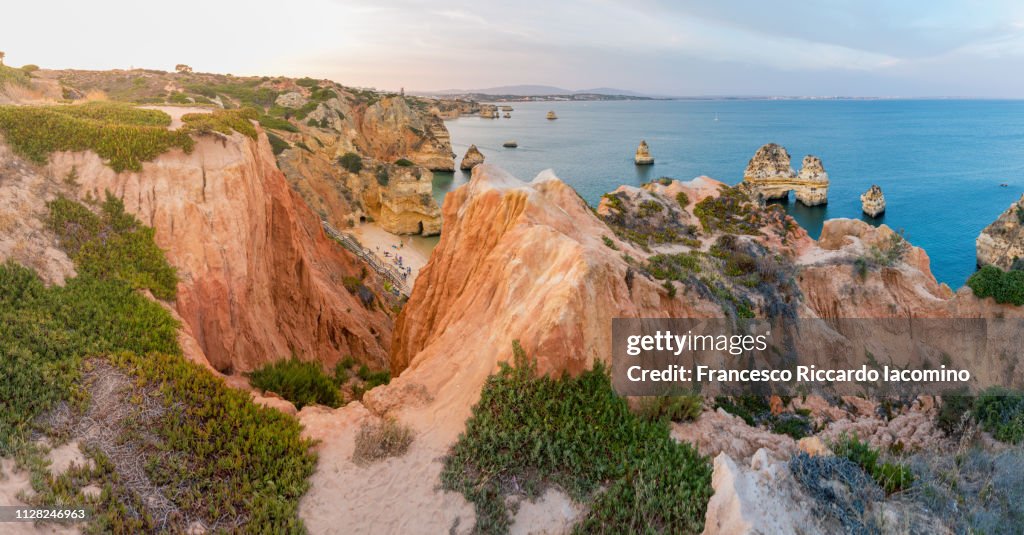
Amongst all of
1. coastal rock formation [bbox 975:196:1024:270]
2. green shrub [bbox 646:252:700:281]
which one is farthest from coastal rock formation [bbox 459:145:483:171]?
green shrub [bbox 646:252:700:281]

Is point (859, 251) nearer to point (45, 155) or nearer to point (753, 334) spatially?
point (753, 334)

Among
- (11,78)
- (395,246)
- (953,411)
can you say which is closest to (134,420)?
(953,411)

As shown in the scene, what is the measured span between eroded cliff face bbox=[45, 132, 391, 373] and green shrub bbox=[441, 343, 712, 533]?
8147 mm

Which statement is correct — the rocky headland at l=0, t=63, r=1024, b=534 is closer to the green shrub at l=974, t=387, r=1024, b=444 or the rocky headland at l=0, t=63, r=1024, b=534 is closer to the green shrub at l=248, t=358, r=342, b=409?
the green shrub at l=974, t=387, r=1024, b=444

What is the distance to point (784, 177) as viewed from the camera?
74.2m

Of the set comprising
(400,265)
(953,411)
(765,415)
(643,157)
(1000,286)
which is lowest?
(400,265)

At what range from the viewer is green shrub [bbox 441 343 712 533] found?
8.43m

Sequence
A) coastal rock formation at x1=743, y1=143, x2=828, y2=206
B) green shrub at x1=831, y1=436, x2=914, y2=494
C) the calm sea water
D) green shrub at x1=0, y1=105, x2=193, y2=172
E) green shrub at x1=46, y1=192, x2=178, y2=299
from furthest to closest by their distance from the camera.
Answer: coastal rock formation at x1=743, y1=143, x2=828, y2=206 → the calm sea water → green shrub at x1=0, y1=105, x2=193, y2=172 → green shrub at x1=46, y1=192, x2=178, y2=299 → green shrub at x1=831, y1=436, x2=914, y2=494

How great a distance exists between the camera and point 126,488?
8.03m

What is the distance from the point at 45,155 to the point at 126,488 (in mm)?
11332

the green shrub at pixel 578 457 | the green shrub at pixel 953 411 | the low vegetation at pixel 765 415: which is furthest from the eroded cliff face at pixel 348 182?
the green shrub at pixel 953 411

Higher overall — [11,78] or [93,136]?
[11,78]

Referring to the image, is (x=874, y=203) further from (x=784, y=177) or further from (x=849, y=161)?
(x=849, y=161)

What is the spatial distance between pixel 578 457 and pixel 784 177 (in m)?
77.8
